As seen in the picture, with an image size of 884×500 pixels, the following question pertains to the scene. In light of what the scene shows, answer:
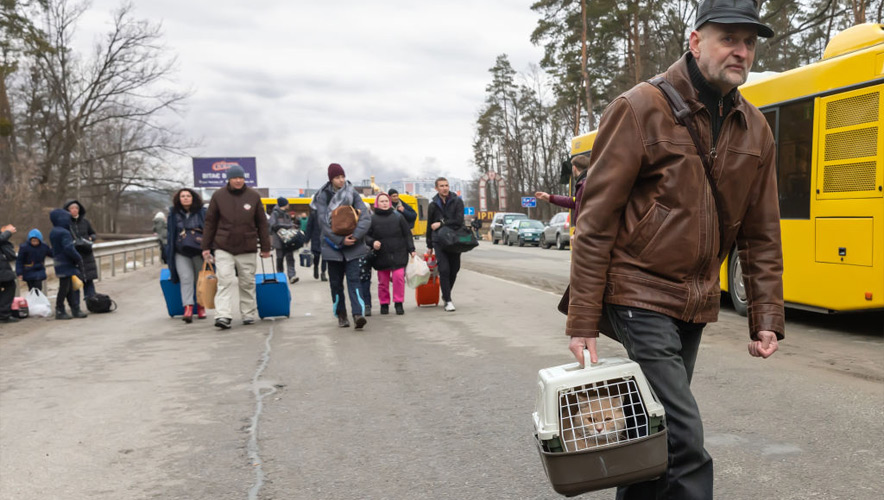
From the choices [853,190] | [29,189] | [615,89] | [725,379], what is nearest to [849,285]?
[853,190]

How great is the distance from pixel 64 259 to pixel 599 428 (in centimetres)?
1112

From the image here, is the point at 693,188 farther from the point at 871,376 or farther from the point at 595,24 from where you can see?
the point at 595,24

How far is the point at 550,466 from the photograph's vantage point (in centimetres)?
235

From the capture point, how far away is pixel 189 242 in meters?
10.7

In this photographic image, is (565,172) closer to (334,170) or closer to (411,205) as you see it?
(334,170)

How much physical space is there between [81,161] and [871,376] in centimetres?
3866

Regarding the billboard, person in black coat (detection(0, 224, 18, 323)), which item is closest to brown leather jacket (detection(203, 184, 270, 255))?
person in black coat (detection(0, 224, 18, 323))

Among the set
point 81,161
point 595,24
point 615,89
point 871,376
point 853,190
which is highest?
point 595,24

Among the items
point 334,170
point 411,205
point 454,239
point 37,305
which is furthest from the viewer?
point 411,205

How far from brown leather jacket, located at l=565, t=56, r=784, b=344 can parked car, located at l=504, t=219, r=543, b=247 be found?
1320 inches

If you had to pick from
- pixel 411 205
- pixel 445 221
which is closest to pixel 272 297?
pixel 445 221

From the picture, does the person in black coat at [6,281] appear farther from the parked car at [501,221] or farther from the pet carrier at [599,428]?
the parked car at [501,221]

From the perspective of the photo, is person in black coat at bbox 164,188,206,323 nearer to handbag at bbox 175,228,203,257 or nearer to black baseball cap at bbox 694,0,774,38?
handbag at bbox 175,228,203,257

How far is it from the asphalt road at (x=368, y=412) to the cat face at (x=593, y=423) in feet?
4.77
